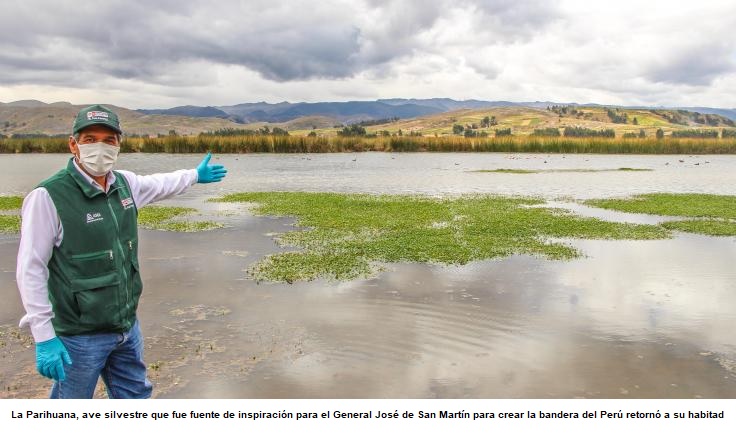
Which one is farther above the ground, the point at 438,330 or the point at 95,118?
the point at 95,118

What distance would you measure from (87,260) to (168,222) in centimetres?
1851

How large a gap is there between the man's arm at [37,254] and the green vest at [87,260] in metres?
0.08

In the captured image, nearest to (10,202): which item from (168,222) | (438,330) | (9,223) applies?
(9,223)

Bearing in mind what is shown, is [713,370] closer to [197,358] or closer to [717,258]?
[197,358]

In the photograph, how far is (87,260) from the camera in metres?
4.72

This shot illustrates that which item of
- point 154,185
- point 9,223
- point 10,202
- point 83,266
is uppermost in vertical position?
point 154,185

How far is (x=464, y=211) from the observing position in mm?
25547

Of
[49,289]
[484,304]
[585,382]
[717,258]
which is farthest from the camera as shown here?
[717,258]

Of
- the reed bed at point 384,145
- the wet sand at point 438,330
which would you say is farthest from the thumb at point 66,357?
the reed bed at point 384,145

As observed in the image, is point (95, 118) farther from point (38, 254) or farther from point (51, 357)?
point (51, 357)

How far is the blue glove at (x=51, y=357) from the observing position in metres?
4.60

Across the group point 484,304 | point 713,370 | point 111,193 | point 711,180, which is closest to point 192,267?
point 484,304

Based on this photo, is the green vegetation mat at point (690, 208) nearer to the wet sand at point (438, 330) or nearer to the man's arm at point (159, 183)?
the wet sand at point (438, 330)
